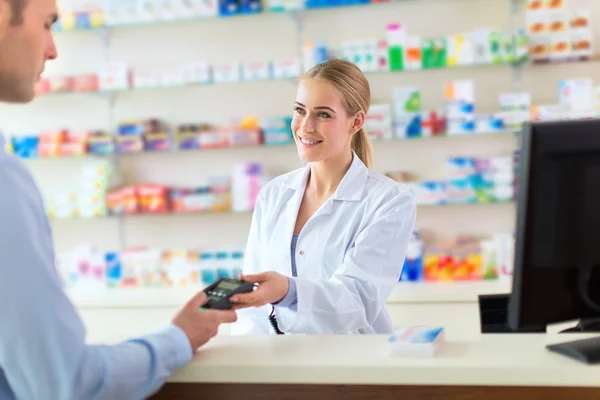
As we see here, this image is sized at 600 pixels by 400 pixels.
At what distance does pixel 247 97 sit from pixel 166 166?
0.75m

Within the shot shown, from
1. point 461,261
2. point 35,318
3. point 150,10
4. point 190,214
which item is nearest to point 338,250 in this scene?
point 35,318

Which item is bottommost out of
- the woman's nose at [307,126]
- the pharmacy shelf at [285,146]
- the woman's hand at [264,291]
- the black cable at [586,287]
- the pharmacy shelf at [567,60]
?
the woman's hand at [264,291]

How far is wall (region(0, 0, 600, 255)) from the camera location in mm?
4535

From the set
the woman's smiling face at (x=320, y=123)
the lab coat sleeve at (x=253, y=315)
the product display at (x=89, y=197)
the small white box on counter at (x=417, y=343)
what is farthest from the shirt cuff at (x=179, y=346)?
the product display at (x=89, y=197)

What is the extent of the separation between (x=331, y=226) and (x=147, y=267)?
2.47 metres

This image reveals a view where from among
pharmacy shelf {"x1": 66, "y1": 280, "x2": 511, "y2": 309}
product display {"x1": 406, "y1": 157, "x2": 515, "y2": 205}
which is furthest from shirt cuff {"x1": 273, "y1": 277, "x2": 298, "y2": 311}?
product display {"x1": 406, "y1": 157, "x2": 515, "y2": 205}

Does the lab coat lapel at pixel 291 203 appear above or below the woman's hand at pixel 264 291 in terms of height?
above

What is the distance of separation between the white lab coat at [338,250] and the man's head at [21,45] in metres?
0.95

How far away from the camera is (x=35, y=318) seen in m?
1.21

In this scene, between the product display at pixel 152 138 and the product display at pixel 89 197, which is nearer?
the product display at pixel 152 138

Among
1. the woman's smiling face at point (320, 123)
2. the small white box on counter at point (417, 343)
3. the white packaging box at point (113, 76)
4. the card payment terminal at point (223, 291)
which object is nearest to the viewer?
the small white box on counter at point (417, 343)

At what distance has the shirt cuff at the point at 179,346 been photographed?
1.50 meters

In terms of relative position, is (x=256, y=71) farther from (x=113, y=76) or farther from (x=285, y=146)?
(x=113, y=76)

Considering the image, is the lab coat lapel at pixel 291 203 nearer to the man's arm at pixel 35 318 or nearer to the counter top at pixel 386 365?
the counter top at pixel 386 365
